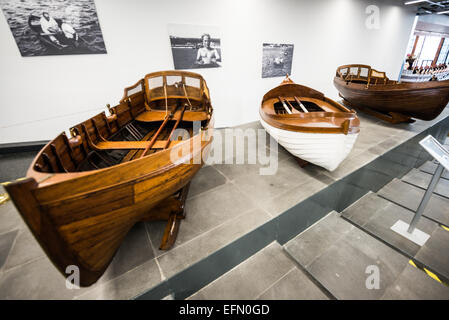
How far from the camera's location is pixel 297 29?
4434 mm

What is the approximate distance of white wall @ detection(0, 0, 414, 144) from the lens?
2.66m

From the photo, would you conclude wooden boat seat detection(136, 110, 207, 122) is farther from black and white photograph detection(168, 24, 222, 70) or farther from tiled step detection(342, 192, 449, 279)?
tiled step detection(342, 192, 449, 279)

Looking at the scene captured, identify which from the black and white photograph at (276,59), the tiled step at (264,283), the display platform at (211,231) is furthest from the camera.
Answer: the black and white photograph at (276,59)

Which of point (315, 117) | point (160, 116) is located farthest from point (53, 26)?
point (315, 117)

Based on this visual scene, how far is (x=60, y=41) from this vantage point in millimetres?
2564

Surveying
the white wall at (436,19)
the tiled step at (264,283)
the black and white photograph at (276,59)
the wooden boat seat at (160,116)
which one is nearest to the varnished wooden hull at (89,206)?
the tiled step at (264,283)

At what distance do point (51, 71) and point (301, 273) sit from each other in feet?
13.2

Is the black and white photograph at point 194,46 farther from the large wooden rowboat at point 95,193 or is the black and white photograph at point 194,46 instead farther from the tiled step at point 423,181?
the tiled step at point 423,181

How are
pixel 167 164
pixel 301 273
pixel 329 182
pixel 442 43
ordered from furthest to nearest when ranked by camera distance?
1. pixel 442 43
2. pixel 329 182
3. pixel 301 273
4. pixel 167 164

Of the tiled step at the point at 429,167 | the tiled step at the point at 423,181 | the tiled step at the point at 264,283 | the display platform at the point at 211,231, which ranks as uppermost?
the display platform at the point at 211,231

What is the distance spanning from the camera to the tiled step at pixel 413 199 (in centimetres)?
264

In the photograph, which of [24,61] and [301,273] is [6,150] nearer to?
[24,61]

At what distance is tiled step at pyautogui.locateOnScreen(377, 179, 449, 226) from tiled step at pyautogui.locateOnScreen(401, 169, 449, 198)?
0.72 feet
